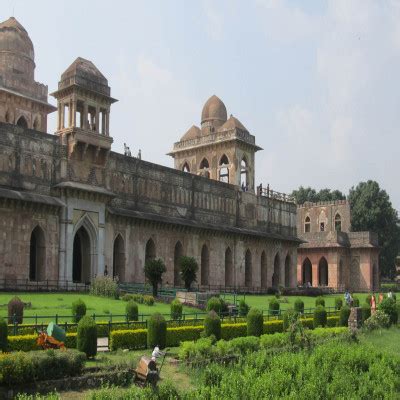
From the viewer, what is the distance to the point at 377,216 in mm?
75625

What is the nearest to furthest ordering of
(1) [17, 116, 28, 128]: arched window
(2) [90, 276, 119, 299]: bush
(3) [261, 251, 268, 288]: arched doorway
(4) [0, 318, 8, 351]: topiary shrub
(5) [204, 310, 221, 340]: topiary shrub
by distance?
(4) [0, 318, 8, 351]: topiary shrub, (5) [204, 310, 221, 340]: topiary shrub, (2) [90, 276, 119, 299]: bush, (1) [17, 116, 28, 128]: arched window, (3) [261, 251, 268, 288]: arched doorway

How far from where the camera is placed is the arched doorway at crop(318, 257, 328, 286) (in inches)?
2677

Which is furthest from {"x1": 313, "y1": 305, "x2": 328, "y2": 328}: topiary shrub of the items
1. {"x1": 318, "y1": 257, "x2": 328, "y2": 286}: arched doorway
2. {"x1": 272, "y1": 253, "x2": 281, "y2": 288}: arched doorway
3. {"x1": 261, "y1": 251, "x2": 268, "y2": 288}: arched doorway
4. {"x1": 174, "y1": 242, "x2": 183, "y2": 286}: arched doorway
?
{"x1": 318, "y1": 257, "x2": 328, "y2": 286}: arched doorway

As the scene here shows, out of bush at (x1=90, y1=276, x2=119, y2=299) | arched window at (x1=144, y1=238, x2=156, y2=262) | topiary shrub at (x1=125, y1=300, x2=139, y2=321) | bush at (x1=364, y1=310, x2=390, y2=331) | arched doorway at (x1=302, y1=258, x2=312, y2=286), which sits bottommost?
bush at (x1=364, y1=310, x2=390, y2=331)

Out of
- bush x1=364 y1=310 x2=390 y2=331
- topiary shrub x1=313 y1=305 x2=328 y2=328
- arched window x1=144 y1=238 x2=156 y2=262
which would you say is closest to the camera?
topiary shrub x1=313 y1=305 x2=328 y2=328

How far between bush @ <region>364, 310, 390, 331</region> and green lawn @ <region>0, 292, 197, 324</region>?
8.00 metres

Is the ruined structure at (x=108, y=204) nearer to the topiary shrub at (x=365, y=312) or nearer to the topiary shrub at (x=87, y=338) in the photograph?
the topiary shrub at (x=365, y=312)

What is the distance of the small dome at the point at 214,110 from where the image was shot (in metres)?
61.0

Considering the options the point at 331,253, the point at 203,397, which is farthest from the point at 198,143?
the point at 203,397

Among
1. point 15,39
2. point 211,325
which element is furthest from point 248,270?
point 211,325

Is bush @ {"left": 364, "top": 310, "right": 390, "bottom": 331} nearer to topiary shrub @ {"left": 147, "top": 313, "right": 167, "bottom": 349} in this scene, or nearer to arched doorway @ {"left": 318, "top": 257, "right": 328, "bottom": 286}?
topiary shrub @ {"left": 147, "top": 313, "right": 167, "bottom": 349}

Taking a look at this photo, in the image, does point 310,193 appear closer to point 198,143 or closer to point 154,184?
point 198,143

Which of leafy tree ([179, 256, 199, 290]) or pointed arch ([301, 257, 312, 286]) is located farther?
pointed arch ([301, 257, 312, 286])

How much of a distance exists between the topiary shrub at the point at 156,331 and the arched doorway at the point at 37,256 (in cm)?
1704
